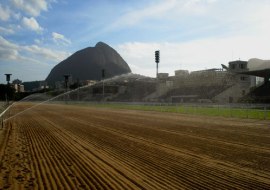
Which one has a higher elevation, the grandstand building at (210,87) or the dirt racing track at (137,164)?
the grandstand building at (210,87)

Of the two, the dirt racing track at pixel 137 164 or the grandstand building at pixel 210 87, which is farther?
the grandstand building at pixel 210 87

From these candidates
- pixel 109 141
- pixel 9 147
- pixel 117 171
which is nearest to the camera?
pixel 117 171

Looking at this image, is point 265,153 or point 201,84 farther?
point 201,84

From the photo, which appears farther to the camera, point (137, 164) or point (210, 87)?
point (210, 87)

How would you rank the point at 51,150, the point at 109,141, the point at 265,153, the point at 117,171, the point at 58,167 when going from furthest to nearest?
1. the point at 109,141
2. the point at 51,150
3. the point at 265,153
4. the point at 58,167
5. the point at 117,171

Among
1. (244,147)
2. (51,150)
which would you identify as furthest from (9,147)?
(244,147)

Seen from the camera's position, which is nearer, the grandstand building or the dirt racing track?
the dirt racing track

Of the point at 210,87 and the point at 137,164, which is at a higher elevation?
the point at 210,87

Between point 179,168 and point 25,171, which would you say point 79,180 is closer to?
point 25,171

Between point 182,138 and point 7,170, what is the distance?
8715 millimetres

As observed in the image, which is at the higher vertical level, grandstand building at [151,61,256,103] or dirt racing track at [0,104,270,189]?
grandstand building at [151,61,256,103]

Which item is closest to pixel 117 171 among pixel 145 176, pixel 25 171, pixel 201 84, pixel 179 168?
pixel 145 176

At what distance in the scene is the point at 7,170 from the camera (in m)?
9.26

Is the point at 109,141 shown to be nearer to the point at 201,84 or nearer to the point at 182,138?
the point at 182,138
